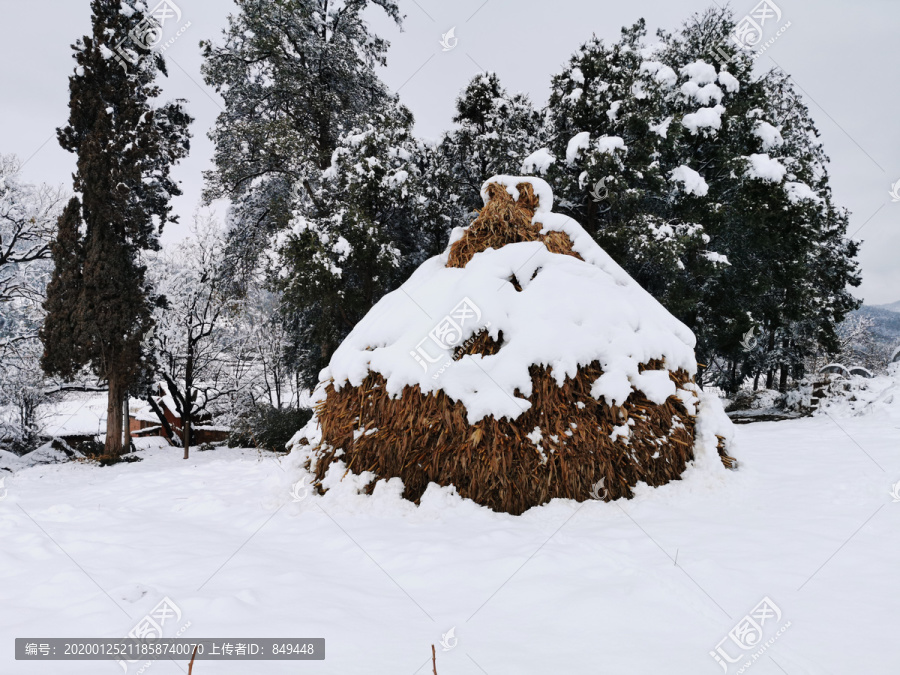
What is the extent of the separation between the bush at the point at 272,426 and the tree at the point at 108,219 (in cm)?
304

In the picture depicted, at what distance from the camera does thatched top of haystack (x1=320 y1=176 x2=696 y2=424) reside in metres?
3.59

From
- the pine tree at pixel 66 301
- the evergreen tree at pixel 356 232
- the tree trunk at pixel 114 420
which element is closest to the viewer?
the pine tree at pixel 66 301

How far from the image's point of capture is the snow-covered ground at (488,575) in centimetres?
177

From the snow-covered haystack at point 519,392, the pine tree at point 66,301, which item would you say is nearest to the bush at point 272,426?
the pine tree at point 66,301

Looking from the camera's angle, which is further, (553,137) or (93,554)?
(553,137)

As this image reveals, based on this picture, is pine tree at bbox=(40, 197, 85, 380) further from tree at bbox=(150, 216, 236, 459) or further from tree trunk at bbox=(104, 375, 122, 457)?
tree at bbox=(150, 216, 236, 459)

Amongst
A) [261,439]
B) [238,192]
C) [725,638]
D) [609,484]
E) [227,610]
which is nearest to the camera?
[725,638]

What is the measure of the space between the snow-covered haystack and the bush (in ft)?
23.6

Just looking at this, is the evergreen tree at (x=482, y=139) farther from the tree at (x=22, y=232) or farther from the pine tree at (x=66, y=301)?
the tree at (x=22, y=232)

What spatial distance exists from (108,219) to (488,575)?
12.7 metres

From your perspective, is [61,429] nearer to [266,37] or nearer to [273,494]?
[266,37]

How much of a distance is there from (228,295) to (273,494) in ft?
36.8

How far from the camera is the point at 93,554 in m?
2.65

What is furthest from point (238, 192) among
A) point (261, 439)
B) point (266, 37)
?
point (261, 439)
